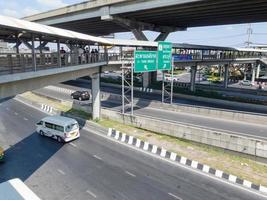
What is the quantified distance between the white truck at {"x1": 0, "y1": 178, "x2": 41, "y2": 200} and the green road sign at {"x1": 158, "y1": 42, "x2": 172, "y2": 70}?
2571 cm

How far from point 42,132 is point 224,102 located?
29.6 metres

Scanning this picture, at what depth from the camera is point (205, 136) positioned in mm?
23656

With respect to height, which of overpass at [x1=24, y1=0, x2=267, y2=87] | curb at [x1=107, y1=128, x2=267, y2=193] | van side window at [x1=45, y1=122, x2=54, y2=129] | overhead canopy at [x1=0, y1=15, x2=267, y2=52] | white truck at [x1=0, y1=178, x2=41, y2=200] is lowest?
curb at [x1=107, y1=128, x2=267, y2=193]

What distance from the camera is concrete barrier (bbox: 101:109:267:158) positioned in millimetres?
20891

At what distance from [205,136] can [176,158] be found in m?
5.18

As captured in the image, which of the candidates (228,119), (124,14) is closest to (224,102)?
(228,119)

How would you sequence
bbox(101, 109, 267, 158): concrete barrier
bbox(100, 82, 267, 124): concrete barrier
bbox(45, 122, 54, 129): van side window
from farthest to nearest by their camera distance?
bbox(100, 82, 267, 124): concrete barrier → bbox(45, 122, 54, 129): van side window → bbox(101, 109, 267, 158): concrete barrier

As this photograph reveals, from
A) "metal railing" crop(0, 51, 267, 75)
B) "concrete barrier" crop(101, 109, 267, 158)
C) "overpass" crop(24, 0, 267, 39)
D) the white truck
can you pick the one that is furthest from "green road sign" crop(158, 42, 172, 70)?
the white truck

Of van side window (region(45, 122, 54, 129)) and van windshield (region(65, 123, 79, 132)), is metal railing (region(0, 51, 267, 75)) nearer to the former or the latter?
van windshield (region(65, 123, 79, 132))

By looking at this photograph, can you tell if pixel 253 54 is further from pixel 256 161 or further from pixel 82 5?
pixel 256 161

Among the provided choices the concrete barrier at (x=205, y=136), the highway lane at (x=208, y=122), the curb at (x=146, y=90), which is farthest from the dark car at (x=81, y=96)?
the concrete barrier at (x=205, y=136)

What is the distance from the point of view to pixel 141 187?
615 inches

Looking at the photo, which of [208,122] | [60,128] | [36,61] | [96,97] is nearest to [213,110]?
[208,122]

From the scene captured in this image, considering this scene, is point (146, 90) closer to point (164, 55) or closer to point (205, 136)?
point (164, 55)
